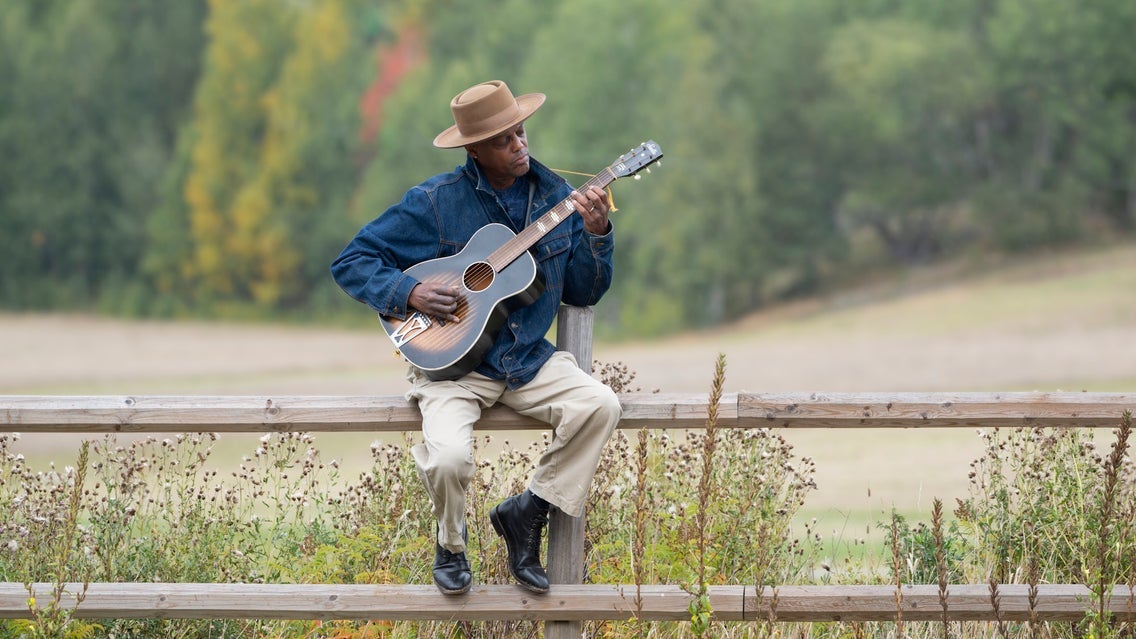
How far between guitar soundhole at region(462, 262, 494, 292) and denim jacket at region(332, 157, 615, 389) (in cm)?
14

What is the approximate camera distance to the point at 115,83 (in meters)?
49.5

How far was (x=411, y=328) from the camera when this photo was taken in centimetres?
434

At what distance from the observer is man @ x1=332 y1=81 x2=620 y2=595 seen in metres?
4.14

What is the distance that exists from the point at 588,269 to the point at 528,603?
1106 mm

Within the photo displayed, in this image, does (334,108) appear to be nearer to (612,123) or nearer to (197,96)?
(197,96)

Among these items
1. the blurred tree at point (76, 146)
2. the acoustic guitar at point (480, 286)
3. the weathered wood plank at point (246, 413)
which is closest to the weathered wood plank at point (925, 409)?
the weathered wood plank at point (246, 413)

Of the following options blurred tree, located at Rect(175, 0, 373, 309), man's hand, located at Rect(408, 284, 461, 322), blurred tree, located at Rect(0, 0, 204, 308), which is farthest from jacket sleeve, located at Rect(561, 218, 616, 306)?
blurred tree, located at Rect(0, 0, 204, 308)

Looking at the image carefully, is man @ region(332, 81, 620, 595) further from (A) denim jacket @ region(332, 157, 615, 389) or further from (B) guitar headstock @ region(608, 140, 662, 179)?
(B) guitar headstock @ region(608, 140, 662, 179)

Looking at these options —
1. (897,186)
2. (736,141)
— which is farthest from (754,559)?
(897,186)

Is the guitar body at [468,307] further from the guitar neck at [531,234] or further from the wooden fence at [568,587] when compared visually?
the wooden fence at [568,587]

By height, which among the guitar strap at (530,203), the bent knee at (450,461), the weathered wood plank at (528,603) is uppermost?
the guitar strap at (530,203)

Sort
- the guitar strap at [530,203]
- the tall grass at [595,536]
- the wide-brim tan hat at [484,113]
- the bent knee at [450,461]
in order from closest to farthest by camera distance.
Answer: the bent knee at [450,461] < the wide-brim tan hat at [484,113] < the guitar strap at [530,203] < the tall grass at [595,536]

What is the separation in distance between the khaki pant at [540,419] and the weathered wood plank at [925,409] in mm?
494

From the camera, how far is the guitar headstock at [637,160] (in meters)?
4.23
